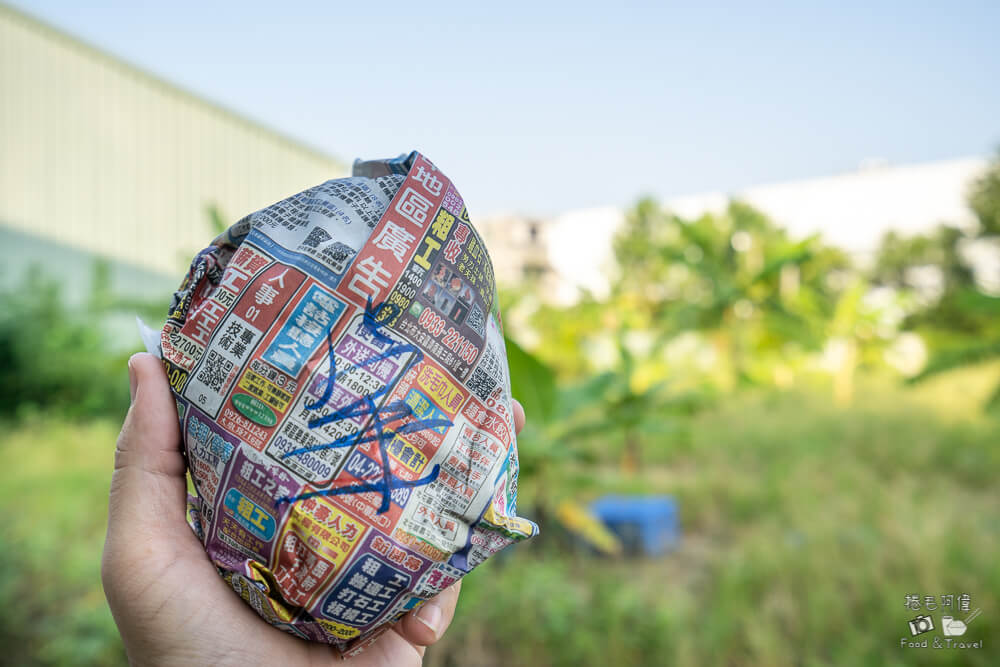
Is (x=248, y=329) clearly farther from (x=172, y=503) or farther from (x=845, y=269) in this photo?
(x=845, y=269)

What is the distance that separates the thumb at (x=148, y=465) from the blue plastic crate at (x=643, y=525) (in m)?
Result: 3.75

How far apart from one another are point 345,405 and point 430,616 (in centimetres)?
36

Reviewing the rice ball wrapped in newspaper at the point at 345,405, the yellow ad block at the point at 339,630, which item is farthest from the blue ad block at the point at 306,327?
the yellow ad block at the point at 339,630

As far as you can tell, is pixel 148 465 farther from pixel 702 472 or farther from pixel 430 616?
pixel 702 472

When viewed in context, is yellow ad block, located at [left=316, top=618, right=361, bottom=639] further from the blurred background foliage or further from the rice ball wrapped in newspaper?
the blurred background foliage

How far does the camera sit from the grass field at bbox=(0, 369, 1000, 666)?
282cm

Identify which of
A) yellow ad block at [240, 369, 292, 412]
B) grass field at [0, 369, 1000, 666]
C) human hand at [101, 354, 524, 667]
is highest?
yellow ad block at [240, 369, 292, 412]

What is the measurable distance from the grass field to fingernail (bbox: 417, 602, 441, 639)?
6.37ft

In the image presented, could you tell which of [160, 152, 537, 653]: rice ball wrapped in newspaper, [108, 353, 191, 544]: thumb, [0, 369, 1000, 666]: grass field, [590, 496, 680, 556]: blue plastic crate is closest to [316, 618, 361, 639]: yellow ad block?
[160, 152, 537, 653]: rice ball wrapped in newspaper

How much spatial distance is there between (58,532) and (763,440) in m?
5.64

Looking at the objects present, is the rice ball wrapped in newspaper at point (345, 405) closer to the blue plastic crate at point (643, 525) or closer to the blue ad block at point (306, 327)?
the blue ad block at point (306, 327)

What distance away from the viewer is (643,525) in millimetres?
4363

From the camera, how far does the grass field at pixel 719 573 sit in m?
2.82

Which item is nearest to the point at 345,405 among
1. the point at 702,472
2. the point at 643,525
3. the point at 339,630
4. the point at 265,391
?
the point at 265,391
